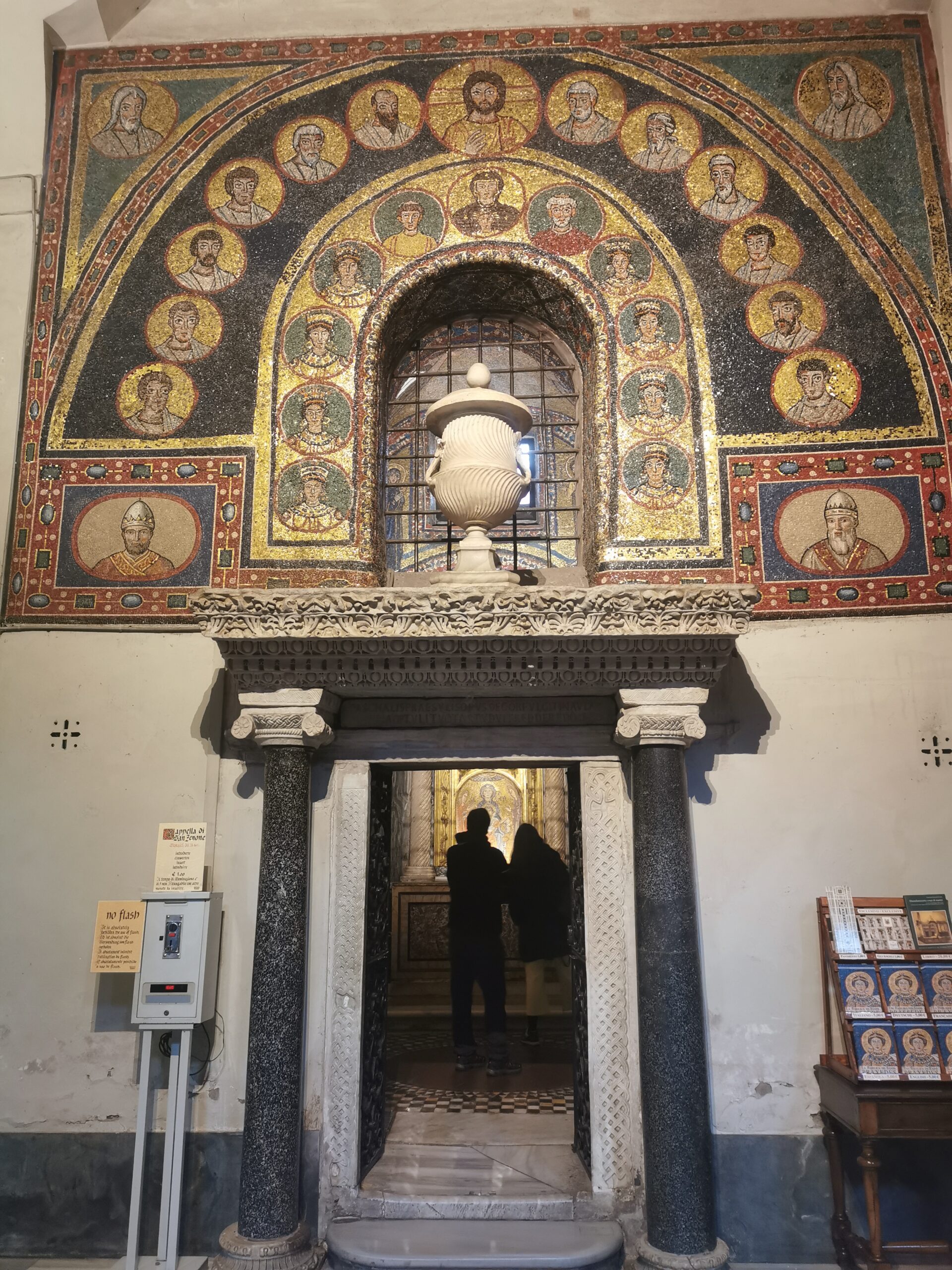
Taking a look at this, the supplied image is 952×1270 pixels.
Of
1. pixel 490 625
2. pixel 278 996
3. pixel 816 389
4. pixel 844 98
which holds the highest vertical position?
pixel 844 98

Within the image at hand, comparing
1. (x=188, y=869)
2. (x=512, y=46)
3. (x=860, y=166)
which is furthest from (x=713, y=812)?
(x=512, y=46)

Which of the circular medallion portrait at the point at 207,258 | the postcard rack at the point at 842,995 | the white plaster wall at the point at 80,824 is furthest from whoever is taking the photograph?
the circular medallion portrait at the point at 207,258

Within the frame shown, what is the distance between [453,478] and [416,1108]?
13.0 ft

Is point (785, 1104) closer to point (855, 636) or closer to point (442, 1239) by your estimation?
point (442, 1239)

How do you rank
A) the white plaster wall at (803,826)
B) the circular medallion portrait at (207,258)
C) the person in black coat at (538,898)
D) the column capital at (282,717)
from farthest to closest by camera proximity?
the person in black coat at (538,898) < the circular medallion portrait at (207,258) < the white plaster wall at (803,826) < the column capital at (282,717)

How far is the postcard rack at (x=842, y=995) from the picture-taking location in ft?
14.8

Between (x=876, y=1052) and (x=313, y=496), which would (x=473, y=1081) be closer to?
(x=876, y=1052)

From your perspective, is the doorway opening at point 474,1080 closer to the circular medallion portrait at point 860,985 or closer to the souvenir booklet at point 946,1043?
the circular medallion portrait at point 860,985

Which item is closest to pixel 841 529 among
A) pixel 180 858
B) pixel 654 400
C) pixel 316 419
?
pixel 654 400

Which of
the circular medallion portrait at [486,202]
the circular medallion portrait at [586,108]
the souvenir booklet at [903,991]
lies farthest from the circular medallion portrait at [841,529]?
the circular medallion portrait at [586,108]

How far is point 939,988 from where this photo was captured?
182 inches

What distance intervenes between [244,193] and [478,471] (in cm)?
283

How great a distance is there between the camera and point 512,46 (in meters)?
6.52

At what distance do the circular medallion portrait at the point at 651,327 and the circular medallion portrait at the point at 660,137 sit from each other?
3.23 ft
